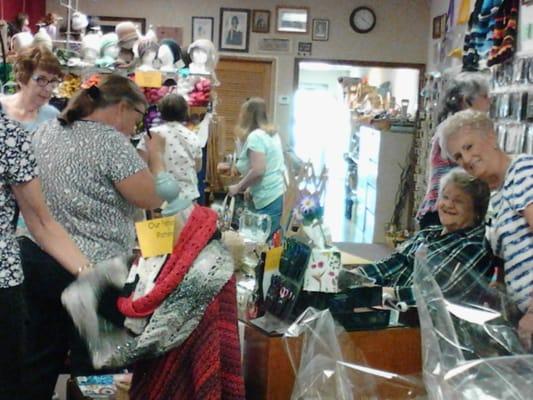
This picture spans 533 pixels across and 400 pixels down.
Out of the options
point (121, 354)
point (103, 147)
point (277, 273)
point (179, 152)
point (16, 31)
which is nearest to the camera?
point (121, 354)

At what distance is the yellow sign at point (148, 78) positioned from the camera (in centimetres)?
431

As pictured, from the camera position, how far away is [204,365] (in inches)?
66.5

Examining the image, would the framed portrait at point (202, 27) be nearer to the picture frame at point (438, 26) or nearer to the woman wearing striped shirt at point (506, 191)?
the picture frame at point (438, 26)

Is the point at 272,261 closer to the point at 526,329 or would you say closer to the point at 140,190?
the point at 140,190

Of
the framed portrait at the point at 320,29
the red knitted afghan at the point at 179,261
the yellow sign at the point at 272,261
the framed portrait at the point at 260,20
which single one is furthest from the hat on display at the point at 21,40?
the framed portrait at the point at 320,29

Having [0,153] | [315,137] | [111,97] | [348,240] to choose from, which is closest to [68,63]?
[111,97]

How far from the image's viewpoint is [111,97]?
8.20 feet

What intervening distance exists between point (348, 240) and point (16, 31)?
4.09 meters

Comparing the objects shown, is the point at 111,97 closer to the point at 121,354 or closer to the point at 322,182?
the point at 322,182

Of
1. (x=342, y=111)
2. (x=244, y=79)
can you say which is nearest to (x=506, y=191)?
(x=244, y=79)

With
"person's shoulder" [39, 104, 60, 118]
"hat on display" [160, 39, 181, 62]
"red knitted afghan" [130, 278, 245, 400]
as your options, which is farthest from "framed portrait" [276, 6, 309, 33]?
"red knitted afghan" [130, 278, 245, 400]

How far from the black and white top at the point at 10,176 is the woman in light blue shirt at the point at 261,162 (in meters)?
2.92

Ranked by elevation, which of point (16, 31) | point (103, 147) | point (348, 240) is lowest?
point (348, 240)

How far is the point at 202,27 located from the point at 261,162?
4084 millimetres
